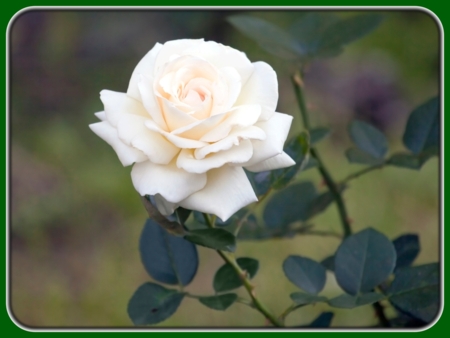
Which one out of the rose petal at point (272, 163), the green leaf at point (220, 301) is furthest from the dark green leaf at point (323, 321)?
the rose petal at point (272, 163)

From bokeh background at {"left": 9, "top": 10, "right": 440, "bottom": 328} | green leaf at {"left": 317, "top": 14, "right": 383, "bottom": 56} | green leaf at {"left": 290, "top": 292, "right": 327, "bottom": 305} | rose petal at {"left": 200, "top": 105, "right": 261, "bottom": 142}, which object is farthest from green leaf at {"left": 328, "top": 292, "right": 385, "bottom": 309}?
bokeh background at {"left": 9, "top": 10, "right": 440, "bottom": 328}

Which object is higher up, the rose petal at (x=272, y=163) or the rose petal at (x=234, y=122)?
the rose petal at (x=234, y=122)

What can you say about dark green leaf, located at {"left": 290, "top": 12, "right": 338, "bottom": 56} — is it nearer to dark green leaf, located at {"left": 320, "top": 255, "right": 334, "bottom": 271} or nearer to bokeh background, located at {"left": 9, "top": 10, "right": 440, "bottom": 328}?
dark green leaf, located at {"left": 320, "top": 255, "right": 334, "bottom": 271}

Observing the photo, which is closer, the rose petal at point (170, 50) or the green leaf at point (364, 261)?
the rose petal at point (170, 50)

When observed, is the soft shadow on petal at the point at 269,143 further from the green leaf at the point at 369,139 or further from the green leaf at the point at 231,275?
the green leaf at the point at 369,139

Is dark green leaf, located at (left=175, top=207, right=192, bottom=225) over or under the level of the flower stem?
over

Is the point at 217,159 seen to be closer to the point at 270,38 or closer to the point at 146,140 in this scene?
the point at 146,140

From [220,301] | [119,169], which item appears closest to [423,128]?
[220,301]
